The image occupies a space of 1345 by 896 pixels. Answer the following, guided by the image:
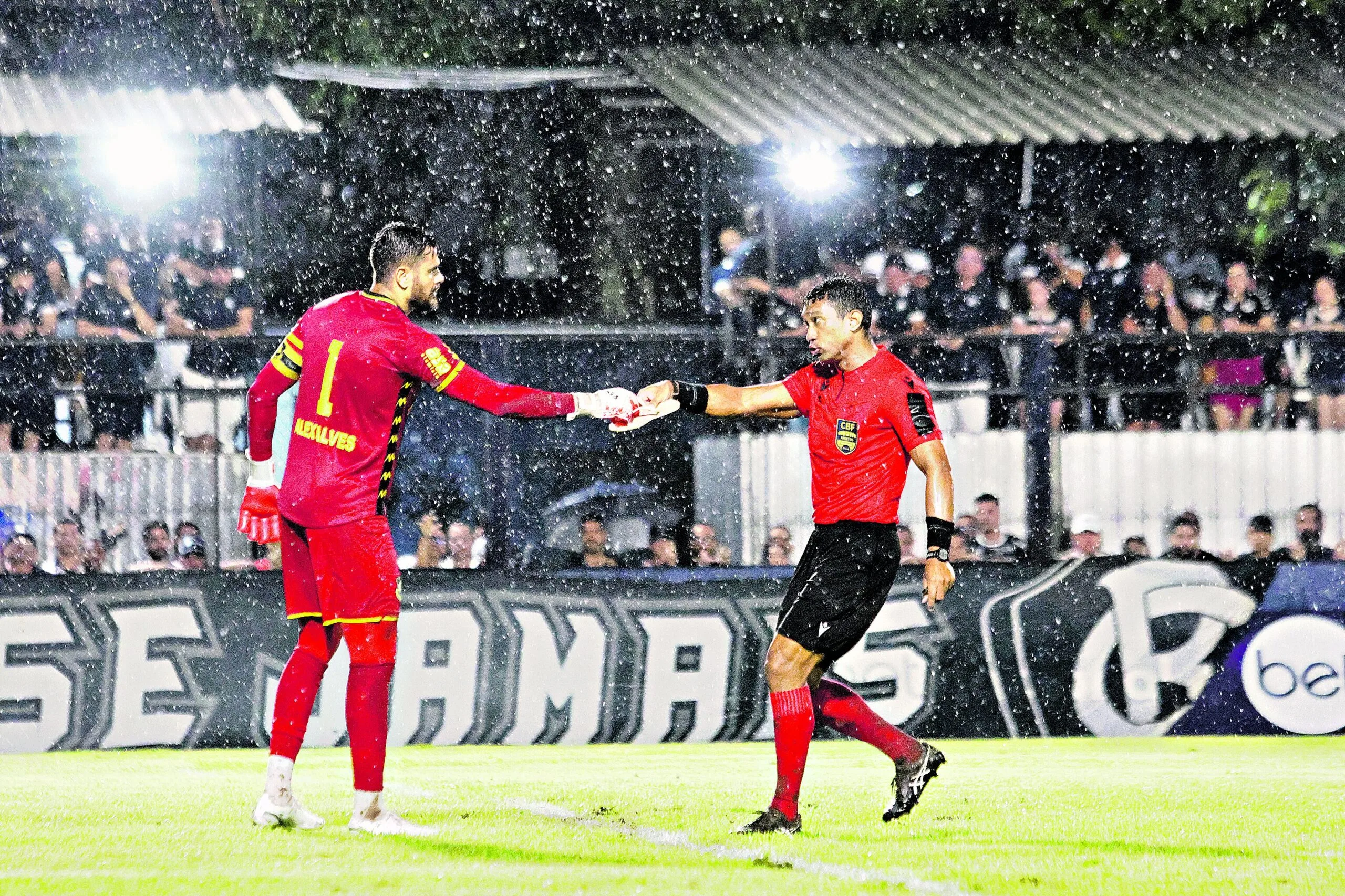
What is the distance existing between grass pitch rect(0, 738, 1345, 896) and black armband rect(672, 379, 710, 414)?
1.67m

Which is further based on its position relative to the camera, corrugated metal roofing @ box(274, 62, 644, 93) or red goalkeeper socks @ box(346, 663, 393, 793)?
corrugated metal roofing @ box(274, 62, 644, 93)

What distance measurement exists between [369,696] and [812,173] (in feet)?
32.4

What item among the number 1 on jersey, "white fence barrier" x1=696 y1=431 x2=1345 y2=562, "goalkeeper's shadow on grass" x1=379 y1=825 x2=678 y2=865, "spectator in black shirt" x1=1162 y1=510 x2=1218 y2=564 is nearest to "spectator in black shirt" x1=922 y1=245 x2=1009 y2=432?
"white fence barrier" x1=696 y1=431 x2=1345 y2=562

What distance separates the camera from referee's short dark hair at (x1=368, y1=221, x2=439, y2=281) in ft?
22.0

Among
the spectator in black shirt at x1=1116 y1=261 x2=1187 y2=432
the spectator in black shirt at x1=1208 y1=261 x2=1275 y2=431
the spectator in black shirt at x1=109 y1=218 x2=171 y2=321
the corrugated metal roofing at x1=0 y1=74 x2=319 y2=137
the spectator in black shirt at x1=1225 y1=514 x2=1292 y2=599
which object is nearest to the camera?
the spectator in black shirt at x1=1225 y1=514 x2=1292 y2=599

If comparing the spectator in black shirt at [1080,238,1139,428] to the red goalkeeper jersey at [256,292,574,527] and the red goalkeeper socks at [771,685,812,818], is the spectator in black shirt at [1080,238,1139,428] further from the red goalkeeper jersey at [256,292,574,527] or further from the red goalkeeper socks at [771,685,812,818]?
the red goalkeeper jersey at [256,292,574,527]

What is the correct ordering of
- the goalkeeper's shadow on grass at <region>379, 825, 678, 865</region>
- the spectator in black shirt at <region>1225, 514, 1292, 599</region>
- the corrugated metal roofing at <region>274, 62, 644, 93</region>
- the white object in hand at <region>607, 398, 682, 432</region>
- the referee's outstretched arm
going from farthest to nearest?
1. the corrugated metal roofing at <region>274, 62, 644, 93</region>
2. the spectator in black shirt at <region>1225, 514, 1292, 599</region>
3. the white object in hand at <region>607, 398, 682, 432</region>
4. the referee's outstretched arm
5. the goalkeeper's shadow on grass at <region>379, 825, 678, 865</region>

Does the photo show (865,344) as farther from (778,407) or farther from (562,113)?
(562,113)

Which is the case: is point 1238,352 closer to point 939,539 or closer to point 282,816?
point 939,539

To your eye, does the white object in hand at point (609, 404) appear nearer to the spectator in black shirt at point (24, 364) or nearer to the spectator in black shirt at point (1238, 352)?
the spectator in black shirt at point (24, 364)

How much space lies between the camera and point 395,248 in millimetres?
6691

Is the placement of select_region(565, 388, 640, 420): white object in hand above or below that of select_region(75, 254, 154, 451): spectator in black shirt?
below

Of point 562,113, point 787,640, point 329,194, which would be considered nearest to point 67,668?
point 787,640

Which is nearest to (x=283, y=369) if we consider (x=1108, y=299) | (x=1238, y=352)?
(x=1108, y=299)
